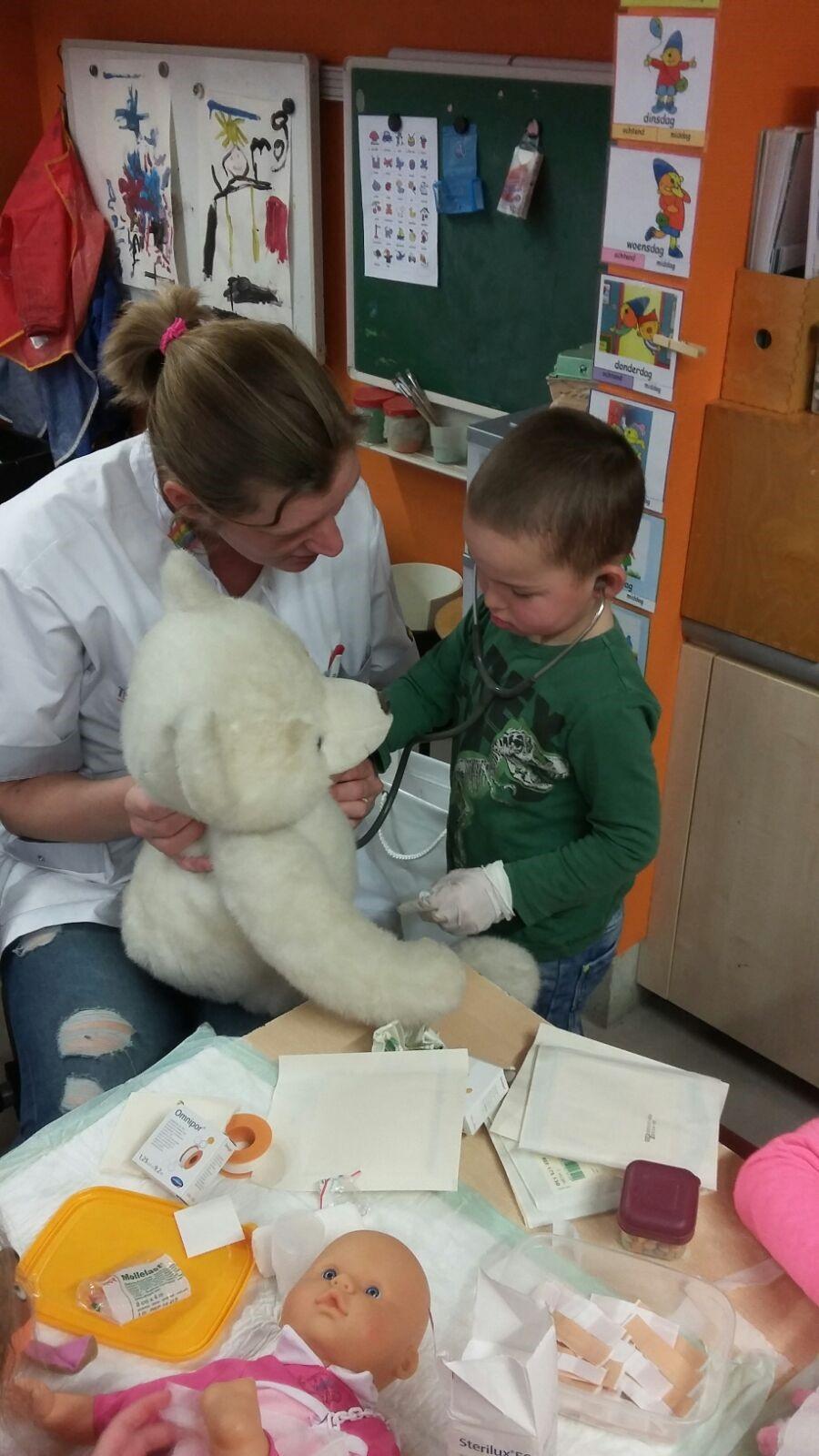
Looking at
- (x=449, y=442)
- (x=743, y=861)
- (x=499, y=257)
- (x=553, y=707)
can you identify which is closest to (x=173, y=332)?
(x=553, y=707)

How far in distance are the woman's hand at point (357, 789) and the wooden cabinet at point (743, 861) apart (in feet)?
2.46

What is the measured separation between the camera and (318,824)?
1006mm

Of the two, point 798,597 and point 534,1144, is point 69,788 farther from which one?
point 798,597

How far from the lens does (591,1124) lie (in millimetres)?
900

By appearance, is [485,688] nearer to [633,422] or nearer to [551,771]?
[551,771]

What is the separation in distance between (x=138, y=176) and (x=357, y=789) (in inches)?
99.6

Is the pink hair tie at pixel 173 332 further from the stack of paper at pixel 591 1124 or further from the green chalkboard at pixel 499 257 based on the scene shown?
the green chalkboard at pixel 499 257

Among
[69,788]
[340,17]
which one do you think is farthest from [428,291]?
[69,788]

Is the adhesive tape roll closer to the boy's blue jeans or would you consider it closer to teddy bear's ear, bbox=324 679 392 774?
teddy bear's ear, bbox=324 679 392 774

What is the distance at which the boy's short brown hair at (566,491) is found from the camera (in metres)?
1.08

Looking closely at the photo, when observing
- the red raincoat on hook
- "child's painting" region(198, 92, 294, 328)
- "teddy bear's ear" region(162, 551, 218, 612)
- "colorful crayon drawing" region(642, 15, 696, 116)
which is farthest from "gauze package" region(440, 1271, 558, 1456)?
the red raincoat on hook

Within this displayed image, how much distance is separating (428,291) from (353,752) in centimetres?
170

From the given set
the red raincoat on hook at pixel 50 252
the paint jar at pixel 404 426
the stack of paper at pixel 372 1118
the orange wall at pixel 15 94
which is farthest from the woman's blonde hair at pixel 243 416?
the orange wall at pixel 15 94

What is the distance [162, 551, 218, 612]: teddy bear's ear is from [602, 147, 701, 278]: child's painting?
32.8 inches
